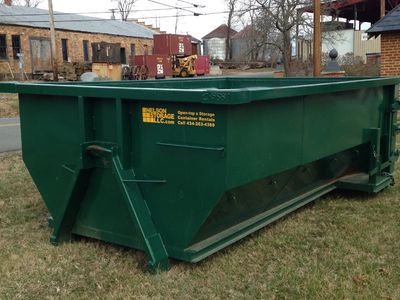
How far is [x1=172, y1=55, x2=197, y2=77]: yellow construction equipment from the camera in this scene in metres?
39.2

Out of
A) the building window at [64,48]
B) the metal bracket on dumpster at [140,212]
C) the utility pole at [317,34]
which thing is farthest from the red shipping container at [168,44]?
the metal bracket on dumpster at [140,212]

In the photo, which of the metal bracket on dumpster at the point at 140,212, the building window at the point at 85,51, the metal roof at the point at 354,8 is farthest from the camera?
the building window at the point at 85,51

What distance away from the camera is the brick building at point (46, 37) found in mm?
34062

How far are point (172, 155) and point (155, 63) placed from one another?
33915 millimetres

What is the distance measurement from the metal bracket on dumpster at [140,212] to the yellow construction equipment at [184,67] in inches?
1412

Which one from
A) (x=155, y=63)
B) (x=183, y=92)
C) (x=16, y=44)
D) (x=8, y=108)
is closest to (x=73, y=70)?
(x=16, y=44)

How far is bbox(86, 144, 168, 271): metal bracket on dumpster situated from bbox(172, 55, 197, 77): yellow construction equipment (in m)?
35.9

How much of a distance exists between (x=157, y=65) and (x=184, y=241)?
3401cm

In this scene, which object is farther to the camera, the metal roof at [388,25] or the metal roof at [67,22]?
the metal roof at [67,22]

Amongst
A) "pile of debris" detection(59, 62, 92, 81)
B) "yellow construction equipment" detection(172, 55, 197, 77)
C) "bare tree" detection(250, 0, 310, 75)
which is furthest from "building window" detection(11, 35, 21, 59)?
"bare tree" detection(250, 0, 310, 75)

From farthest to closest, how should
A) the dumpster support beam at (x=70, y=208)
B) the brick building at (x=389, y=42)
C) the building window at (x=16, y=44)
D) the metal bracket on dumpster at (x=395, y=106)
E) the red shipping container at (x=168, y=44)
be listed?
the red shipping container at (x=168, y=44) → the building window at (x=16, y=44) → the brick building at (x=389, y=42) → the metal bracket on dumpster at (x=395, y=106) → the dumpster support beam at (x=70, y=208)

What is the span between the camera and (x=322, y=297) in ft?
10.4

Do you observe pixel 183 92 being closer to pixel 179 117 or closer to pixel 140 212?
pixel 179 117

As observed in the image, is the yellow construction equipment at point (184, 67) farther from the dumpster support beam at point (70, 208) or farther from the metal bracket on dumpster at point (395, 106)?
the dumpster support beam at point (70, 208)
